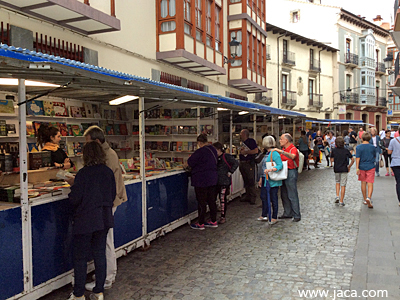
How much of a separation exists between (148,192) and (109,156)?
175 cm

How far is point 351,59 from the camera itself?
39.6m

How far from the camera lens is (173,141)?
1064cm

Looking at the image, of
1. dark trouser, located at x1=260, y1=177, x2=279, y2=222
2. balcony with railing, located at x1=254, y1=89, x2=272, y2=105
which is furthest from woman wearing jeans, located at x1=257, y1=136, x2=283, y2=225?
balcony with railing, located at x1=254, y1=89, x2=272, y2=105

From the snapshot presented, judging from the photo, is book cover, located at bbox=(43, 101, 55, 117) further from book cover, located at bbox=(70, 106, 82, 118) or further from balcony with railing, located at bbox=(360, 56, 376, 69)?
balcony with railing, located at bbox=(360, 56, 376, 69)

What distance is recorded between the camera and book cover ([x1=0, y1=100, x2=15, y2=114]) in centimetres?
650

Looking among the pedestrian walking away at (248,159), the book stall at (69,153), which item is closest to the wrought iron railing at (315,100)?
the book stall at (69,153)

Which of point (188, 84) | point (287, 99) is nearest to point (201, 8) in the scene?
A: point (188, 84)

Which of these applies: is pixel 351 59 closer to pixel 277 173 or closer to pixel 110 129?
pixel 110 129

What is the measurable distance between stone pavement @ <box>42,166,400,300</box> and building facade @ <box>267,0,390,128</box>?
30890mm

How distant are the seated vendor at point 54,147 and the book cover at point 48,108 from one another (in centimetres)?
99

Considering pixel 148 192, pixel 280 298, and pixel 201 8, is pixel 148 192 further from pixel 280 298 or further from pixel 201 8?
pixel 201 8

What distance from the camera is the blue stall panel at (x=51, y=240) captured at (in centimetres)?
412

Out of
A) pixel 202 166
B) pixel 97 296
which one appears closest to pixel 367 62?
pixel 202 166

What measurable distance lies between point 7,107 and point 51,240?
11.3 ft
